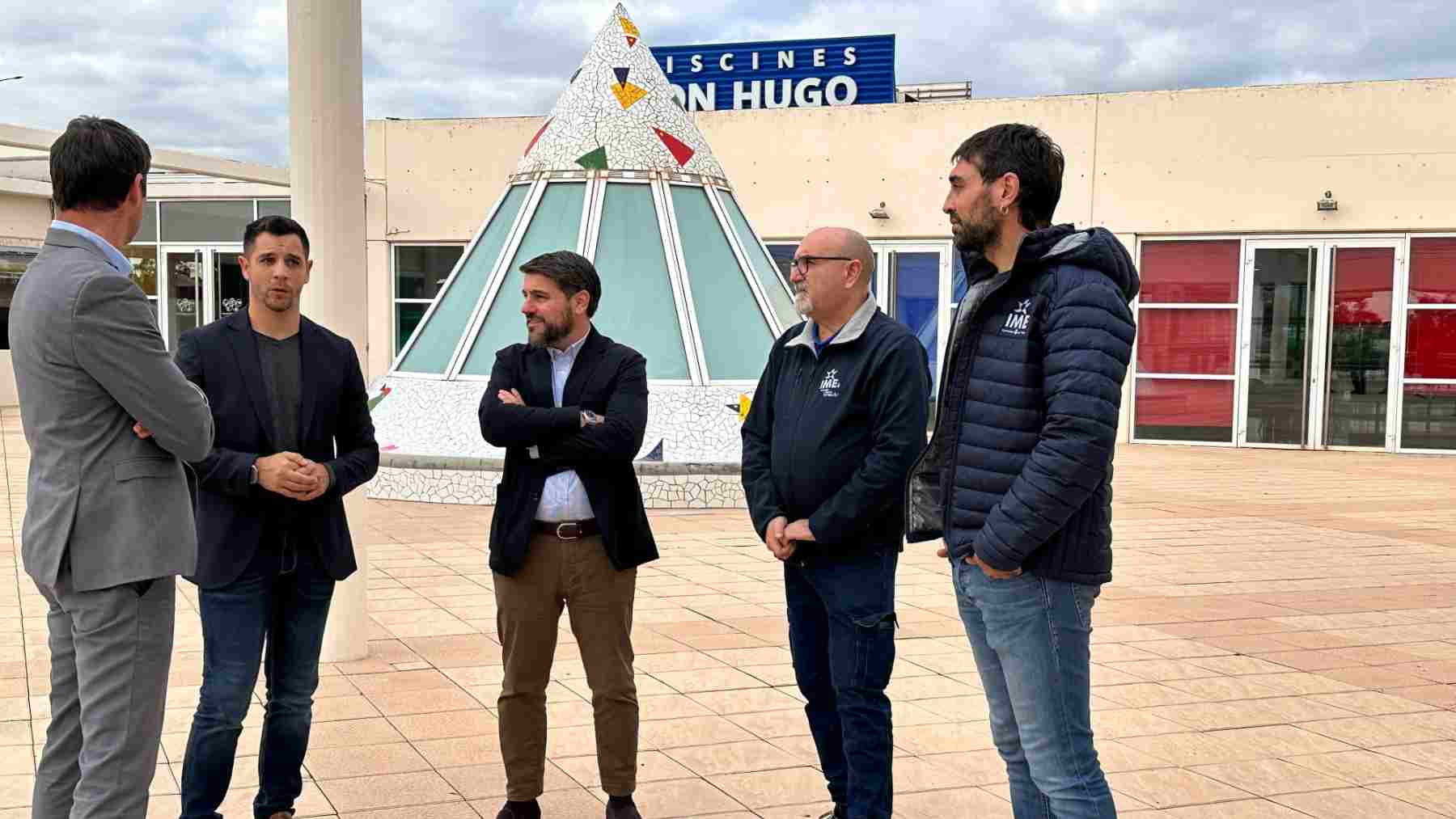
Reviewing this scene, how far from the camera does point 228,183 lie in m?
22.9

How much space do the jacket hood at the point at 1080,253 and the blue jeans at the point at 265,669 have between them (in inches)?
83.8

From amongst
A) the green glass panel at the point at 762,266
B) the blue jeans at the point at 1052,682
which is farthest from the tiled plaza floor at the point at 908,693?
the green glass panel at the point at 762,266

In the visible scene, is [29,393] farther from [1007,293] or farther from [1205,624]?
[1205,624]

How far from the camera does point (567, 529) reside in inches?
164

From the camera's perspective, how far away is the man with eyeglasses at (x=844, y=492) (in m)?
3.91

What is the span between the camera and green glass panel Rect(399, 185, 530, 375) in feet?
39.1

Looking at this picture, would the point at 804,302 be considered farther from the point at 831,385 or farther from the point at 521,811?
the point at 521,811

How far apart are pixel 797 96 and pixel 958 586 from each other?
18.6 metres

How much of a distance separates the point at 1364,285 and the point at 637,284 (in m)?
9.87

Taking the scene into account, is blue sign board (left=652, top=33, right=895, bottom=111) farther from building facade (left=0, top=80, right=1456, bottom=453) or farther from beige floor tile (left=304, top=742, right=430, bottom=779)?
beige floor tile (left=304, top=742, right=430, bottom=779)

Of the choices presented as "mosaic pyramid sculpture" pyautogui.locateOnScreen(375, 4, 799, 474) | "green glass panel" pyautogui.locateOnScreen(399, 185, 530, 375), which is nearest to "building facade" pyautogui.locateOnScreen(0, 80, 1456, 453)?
"green glass panel" pyautogui.locateOnScreen(399, 185, 530, 375)

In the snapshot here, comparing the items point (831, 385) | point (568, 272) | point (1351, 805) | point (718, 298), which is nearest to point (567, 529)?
point (568, 272)

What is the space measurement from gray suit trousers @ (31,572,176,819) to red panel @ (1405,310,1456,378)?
16.6 meters

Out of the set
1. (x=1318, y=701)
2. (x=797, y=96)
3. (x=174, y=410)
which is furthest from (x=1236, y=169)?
(x=174, y=410)
